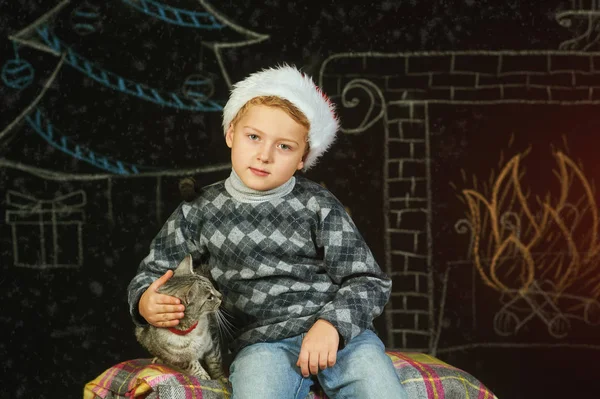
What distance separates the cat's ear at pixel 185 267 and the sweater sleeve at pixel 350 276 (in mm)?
297

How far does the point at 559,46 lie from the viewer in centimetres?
232

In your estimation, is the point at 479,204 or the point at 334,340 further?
the point at 479,204

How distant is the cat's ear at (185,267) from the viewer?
1680mm

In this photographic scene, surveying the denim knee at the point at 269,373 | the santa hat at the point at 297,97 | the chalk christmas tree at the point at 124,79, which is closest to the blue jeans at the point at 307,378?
the denim knee at the point at 269,373

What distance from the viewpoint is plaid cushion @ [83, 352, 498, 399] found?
1616 millimetres

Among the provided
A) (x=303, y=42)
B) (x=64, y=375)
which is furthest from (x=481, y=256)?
(x=64, y=375)

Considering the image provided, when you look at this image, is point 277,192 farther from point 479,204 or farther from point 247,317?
point 479,204

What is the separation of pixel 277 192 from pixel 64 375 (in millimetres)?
1083

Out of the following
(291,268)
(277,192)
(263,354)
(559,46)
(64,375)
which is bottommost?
(64,375)

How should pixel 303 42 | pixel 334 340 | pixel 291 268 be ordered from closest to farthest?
pixel 334 340, pixel 291 268, pixel 303 42

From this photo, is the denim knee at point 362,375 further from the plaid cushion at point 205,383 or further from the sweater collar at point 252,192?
the sweater collar at point 252,192

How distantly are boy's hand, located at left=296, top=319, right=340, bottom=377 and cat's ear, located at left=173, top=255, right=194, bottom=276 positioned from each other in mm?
304

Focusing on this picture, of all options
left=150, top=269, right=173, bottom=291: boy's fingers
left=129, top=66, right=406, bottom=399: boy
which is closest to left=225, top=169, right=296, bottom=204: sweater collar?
left=129, top=66, right=406, bottom=399: boy

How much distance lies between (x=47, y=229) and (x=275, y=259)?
36.9 inches
